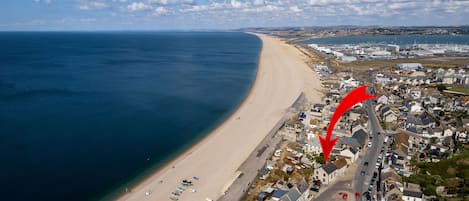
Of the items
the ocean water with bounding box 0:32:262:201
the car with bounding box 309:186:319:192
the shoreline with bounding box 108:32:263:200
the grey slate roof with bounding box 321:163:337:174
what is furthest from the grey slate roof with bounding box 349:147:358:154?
the ocean water with bounding box 0:32:262:201

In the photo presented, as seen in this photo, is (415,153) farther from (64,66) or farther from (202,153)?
(64,66)

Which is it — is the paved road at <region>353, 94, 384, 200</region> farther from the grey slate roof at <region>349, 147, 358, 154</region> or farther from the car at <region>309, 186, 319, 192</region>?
the car at <region>309, 186, 319, 192</region>

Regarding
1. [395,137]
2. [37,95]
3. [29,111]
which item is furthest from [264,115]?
[37,95]

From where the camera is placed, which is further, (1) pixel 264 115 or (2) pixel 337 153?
(1) pixel 264 115

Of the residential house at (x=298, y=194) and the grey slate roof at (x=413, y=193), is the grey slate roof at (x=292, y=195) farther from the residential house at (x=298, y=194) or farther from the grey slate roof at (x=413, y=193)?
the grey slate roof at (x=413, y=193)

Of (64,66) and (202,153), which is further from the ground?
(64,66)
